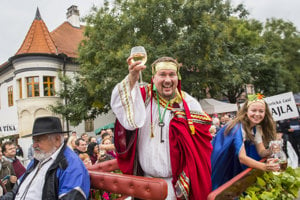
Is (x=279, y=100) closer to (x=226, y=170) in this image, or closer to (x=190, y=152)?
(x=226, y=170)

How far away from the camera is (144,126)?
2.45 metres

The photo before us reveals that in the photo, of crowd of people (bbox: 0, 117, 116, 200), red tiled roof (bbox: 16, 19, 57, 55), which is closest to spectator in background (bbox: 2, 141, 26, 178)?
crowd of people (bbox: 0, 117, 116, 200)

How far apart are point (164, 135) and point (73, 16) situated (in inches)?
1144

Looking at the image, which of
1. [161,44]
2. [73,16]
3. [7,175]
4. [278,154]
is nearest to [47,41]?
[73,16]

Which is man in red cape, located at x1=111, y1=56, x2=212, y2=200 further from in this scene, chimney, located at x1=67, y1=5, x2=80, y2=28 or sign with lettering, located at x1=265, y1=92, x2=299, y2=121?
chimney, located at x1=67, y1=5, x2=80, y2=28

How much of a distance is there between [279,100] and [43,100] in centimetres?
1749

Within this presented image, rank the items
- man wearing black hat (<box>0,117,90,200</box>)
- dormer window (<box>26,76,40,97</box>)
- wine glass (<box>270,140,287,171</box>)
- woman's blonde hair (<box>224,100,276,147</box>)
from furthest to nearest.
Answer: dormer window (<box>26,76,40,97</box>)
woman's blonde hair (<box>224,100,276,147</box>)
wine glass (<box>270,140,287,171</box>)
man wearing black hat (<box>0,117,90,200</box>)

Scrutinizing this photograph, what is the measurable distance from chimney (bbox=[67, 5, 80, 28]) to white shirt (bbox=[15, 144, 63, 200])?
27811 mm

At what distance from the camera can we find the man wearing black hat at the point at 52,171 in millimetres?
2326

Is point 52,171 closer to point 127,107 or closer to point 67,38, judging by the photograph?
point 127,107

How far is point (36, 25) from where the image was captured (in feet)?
76.9

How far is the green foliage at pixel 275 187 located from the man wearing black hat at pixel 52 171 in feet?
4.28

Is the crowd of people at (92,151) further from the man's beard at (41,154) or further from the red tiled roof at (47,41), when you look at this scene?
the red tiled roof at (47,41)

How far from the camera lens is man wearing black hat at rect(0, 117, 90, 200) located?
7.63 ft
